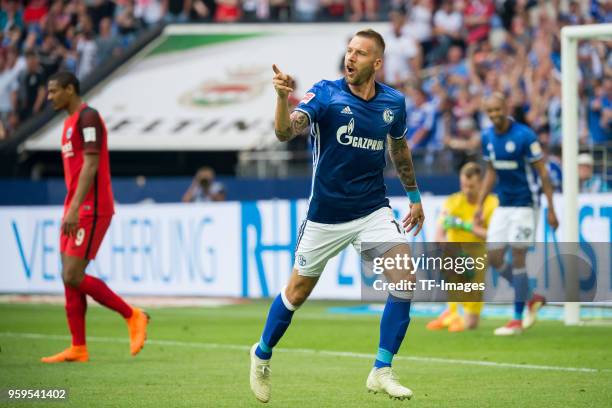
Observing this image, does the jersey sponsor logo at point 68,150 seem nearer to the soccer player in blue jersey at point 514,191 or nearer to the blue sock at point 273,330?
the blue sock at point 273,330

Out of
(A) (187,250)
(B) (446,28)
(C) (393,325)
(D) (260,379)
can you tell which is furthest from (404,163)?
(B) (446,28)

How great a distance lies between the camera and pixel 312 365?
10.8 m

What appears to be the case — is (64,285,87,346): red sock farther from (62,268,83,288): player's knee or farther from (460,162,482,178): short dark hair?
(460,162,482,178): short dark hair

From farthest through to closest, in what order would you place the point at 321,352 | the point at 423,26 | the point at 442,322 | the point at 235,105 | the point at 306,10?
the point at 306,10 < the point at 235,105 < the point at 423,26 < the point at 442,322 < the point at 321,352

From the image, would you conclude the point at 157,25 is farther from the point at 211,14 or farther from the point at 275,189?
the point at 275,189

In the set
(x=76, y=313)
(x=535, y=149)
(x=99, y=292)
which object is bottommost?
(x=76, y=313)

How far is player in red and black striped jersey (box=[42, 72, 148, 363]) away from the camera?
1105cm

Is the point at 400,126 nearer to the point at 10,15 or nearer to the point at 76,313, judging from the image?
the point at 76,313

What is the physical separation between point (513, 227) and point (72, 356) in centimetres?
503

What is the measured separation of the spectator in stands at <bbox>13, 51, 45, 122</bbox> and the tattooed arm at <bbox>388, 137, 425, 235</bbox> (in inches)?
748

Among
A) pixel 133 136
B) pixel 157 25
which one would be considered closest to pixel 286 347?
pixel 133 136

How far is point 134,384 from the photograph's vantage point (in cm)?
948

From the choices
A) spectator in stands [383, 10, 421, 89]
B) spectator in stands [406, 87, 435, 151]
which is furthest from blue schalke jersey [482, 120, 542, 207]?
spectator in stands [383, 10, 421, 89]

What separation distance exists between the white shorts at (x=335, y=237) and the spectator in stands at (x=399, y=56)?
49.1 feet
